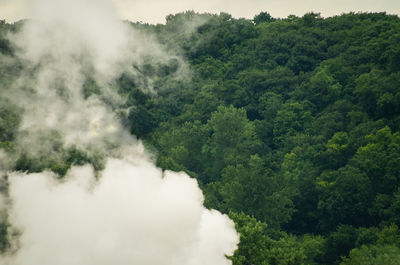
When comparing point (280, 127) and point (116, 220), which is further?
point (280, 127)

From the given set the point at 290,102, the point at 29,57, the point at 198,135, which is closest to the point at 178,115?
the point at 198,135

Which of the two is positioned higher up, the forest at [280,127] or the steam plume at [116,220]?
the forest at [280,127]

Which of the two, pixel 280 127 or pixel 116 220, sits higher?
pixel 280 127

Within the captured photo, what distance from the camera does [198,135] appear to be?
66188mm

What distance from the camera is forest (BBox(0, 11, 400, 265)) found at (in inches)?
1657

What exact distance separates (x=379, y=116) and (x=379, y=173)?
1305 cm

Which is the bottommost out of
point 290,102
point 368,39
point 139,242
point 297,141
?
point 139,242

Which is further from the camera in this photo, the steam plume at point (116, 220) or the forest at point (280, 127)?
the forest at point (280, 127)

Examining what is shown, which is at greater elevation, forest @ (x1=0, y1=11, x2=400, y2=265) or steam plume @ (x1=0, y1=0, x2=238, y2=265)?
forest @ (x1=0, y1=11, x2=400, y2=265)

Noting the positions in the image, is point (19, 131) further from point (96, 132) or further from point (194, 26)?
point (194, 26)

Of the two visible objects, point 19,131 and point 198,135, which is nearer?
point 19,131

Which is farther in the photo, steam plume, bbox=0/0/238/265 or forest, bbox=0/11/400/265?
forest, bbox=0/11/400/265

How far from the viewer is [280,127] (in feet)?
220

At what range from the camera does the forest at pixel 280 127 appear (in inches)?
1657
